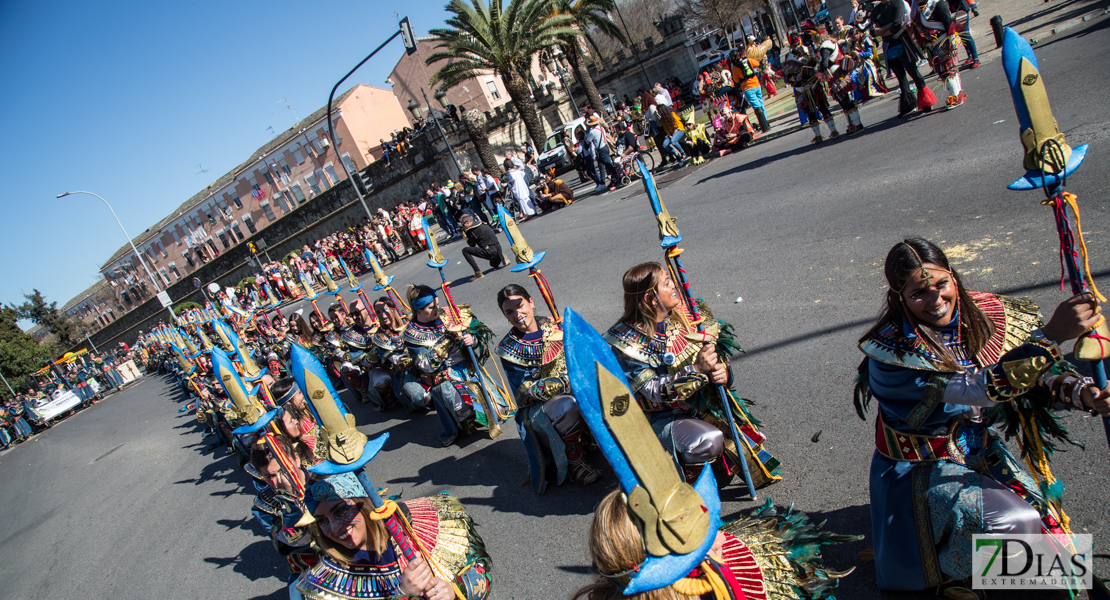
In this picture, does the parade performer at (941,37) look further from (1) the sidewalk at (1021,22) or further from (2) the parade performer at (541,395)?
(2) the parade performer at (541,395)

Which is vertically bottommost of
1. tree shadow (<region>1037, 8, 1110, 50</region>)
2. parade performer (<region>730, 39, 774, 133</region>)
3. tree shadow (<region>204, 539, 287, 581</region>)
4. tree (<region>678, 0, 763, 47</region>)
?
tree shadow (<region>204, 539, 287, 581</region>)

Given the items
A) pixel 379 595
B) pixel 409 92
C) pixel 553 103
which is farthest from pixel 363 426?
pixel 409 92

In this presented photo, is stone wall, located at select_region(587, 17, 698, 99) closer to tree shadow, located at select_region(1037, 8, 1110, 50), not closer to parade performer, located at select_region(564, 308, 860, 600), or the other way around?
tree shadow, located at select_region(1037, 8, 1110, 50)

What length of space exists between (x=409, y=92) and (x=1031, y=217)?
51707mm

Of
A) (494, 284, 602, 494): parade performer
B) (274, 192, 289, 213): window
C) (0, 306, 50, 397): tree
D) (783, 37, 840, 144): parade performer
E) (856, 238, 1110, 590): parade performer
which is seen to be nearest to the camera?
(856, 238, 1110, 590): parade performer

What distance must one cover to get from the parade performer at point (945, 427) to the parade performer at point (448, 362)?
417 centimetres

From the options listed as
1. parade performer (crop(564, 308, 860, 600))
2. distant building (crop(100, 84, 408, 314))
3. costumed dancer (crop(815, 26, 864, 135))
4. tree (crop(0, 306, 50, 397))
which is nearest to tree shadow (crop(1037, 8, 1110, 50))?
costumed dancer (crop(815, 26, 864, 135))

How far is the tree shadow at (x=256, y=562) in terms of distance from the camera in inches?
219

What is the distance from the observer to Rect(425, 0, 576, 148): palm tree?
883 inches

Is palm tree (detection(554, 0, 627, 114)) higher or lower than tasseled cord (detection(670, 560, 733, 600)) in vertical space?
higher

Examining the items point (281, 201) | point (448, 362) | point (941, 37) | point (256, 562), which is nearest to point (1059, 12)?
point (941, 37)

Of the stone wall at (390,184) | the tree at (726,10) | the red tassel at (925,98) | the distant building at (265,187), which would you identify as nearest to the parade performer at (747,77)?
the red tassel at (925,98)

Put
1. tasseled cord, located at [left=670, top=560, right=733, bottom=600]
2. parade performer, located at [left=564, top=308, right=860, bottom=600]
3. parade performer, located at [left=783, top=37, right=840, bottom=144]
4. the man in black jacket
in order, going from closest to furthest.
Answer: parade performer, located at [left=564, top=308, right=860, bottom=600]
tasseled cord, located at [left=670, top=560, right=733, bottom=600]
parade performer, located at [left=783, top=37, right=840, bottom=144]
the man in black jacket

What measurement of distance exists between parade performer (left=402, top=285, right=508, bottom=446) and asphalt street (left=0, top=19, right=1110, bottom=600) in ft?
1.01
